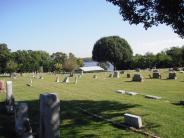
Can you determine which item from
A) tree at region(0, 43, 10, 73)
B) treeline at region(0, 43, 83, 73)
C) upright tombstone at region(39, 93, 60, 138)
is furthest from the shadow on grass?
tree at region(0, 43, 10, 73)

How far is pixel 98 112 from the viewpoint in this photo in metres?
15.8

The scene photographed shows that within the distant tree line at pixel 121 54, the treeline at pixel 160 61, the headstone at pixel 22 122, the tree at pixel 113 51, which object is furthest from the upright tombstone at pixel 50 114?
the tree at pixel 113 51

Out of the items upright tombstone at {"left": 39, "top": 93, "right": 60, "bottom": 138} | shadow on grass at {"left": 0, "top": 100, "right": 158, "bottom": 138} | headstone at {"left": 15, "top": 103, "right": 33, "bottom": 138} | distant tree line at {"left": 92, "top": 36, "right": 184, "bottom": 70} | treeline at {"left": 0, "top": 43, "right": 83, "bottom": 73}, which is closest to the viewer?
upright tombstone at {"left": 39, "top": 93, "right": 60, "bottom": 138}

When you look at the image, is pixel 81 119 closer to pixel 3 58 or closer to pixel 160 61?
pixel 160 61

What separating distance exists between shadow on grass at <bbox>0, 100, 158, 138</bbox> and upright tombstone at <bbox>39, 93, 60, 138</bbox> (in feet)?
13.3

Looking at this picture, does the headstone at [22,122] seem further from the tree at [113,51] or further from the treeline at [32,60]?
the tree at [113,51]

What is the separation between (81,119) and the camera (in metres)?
14.4

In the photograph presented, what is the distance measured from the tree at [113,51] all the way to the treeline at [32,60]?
27.0 feet

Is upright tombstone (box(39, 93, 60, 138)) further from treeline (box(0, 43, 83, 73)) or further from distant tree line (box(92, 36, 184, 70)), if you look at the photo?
distant tree line (box(92, 36, 184, 70))

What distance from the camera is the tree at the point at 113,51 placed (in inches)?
3967

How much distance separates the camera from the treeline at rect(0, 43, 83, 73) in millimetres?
102256

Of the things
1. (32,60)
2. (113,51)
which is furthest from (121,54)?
(32,60)

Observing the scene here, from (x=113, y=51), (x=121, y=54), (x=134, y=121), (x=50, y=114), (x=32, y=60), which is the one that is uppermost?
(x=113, y=51)

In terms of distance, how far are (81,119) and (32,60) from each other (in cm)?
10972
